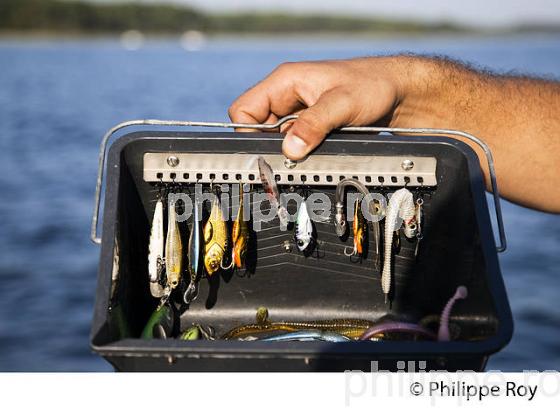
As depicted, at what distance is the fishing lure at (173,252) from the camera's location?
241 cm

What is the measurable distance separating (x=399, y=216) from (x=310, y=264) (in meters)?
0.43

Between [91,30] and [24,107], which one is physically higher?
[91,30]

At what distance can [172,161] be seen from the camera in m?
2.46

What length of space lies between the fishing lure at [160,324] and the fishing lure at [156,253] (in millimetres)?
61

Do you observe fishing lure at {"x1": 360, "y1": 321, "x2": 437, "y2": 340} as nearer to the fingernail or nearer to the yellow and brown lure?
the yellow and brown lure

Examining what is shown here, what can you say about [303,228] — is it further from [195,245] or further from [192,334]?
[192,334]

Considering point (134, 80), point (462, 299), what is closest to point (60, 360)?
point (462, 299)

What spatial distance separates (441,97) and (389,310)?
3.32ft

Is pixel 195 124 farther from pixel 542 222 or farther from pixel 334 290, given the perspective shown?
pixel 542 222

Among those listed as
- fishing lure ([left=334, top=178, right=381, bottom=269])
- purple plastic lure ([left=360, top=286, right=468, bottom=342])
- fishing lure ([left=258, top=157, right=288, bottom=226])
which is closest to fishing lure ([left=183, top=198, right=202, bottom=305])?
fishing lure ([left=258, top=157, right=288, bottom=226])

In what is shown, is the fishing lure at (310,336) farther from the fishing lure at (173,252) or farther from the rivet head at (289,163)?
the rivet head at (289,163)

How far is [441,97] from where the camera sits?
315 centimetres

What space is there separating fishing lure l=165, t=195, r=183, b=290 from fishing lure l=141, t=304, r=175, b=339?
10cm

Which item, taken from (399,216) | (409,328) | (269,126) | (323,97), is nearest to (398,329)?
(409,328)
